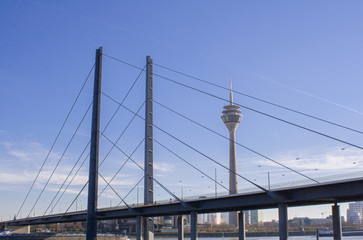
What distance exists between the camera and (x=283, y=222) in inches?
1524

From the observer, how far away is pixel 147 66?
2143 inches

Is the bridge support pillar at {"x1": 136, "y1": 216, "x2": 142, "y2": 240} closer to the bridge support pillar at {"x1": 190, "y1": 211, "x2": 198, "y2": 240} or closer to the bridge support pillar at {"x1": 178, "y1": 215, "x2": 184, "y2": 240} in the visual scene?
the bridge support pillar at {"x1": 178, "y1": 215, "x2": 184, "y2": 240}

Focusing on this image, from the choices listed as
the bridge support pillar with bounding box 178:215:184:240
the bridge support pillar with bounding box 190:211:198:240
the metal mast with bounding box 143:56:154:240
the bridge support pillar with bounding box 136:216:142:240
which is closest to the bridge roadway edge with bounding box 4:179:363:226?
the bridge support pillar with bounding box 136:216:142:240

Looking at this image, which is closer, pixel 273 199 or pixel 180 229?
Answer: pixel 273 199

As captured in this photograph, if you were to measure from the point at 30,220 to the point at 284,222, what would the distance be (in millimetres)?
80733

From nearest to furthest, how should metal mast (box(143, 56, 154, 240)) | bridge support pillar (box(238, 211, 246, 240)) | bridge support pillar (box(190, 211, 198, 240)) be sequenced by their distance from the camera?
bridge support pillar (box(190, 211, 198, 240)) < metal mast (box(143, 56, 154, 240)) < bridge support pillar (box(238, 211, 246, 240))

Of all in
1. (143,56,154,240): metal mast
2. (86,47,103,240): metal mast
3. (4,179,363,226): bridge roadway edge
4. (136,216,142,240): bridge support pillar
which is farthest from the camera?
(136,216,142,240): bridge support pillar

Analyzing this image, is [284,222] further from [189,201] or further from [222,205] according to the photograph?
[189,201]

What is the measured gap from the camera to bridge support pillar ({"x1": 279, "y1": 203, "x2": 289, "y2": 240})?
38.3 metres

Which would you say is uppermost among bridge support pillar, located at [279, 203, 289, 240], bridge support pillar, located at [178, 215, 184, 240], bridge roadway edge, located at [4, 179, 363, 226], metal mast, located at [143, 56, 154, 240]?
metal mast, located at [143, 56, 154, 240]

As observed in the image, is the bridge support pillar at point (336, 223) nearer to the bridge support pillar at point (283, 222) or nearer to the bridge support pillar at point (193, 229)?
the bridge support pillar at point (283, 222)

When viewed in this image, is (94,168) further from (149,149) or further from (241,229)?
(241,229)

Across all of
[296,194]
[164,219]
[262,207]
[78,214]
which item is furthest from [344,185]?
[164,219]

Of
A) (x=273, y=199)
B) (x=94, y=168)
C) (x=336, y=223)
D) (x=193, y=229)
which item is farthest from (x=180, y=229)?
(x=273, y=199)
